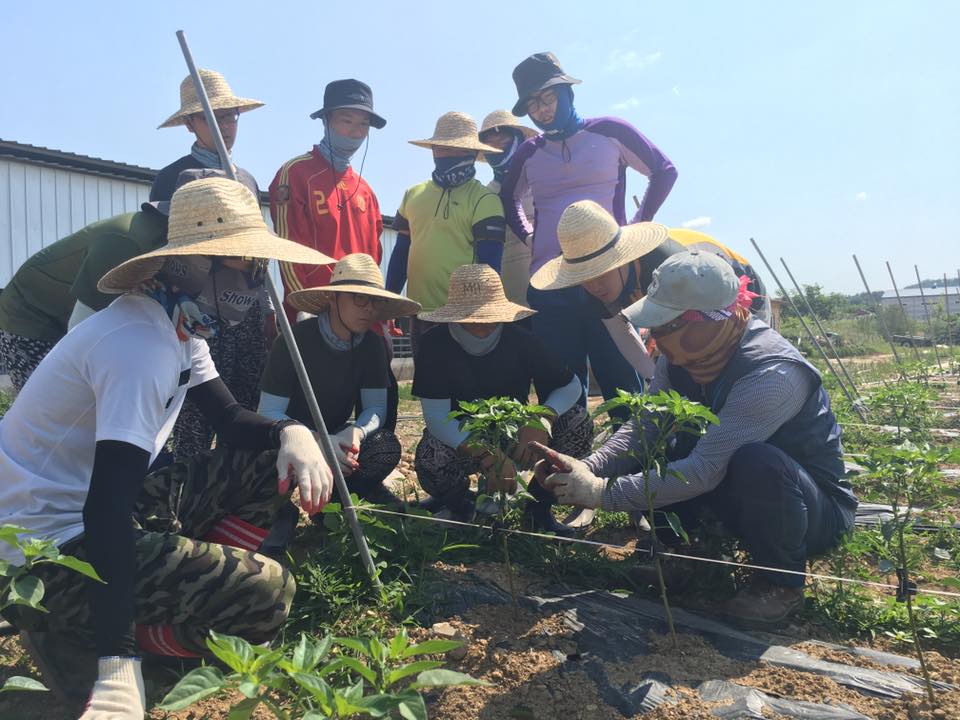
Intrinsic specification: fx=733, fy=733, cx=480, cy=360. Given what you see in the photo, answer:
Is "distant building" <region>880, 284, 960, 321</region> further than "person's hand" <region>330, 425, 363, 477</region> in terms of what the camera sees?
Yes

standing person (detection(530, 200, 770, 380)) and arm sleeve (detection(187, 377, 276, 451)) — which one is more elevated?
standing person (detection(530, 200, 770, 380))

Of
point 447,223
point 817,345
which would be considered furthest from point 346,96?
point 817,345

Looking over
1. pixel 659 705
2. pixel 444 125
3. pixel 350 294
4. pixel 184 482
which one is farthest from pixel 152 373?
pixel 444 125

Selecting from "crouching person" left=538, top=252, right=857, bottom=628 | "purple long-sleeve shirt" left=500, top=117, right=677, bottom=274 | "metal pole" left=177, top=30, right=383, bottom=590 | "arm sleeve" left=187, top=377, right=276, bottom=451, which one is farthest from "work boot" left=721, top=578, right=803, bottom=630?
"purple long-sleeve shirt" left=500, top=117, right=677, bottom=274

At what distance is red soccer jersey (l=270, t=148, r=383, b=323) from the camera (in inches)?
138

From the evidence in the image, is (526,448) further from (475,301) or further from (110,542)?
(110,542)

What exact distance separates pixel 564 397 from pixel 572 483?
0.79 meters

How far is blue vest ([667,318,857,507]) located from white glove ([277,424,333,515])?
1.27 m

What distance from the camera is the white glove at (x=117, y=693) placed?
161 centimetres

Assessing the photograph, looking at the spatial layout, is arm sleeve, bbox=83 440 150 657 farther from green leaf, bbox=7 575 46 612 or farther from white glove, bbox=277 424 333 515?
white glove, bbox=277 424 333 515

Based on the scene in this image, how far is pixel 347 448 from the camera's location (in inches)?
106

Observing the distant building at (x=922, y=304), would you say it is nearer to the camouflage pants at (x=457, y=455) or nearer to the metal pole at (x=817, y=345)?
the metal pole at (x=817, y=345)

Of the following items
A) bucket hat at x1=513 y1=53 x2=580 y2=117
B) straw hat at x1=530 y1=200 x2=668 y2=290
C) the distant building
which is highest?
bucket hat at x1=513 y1=53 x2=580 y2=117

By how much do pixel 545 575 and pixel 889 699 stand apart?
1.11m
